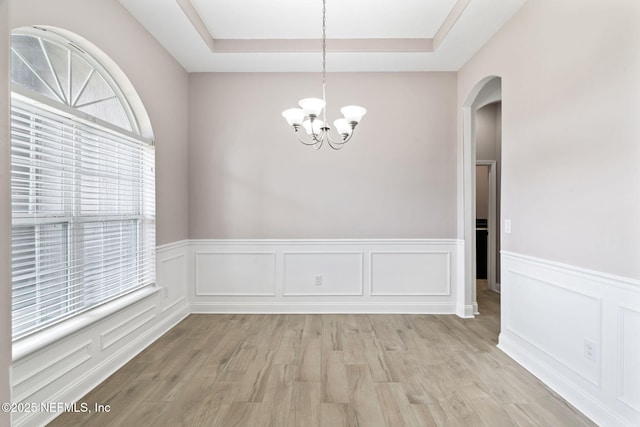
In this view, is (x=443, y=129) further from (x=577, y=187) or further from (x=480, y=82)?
(x=577, y=187)

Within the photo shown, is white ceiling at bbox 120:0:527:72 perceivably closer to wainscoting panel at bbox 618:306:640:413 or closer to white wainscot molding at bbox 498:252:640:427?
white wainscot molding at bbox 498:252:640:427

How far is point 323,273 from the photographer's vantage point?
13.1 ft

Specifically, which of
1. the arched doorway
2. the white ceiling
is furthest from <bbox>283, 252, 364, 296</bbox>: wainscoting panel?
the white ceiling

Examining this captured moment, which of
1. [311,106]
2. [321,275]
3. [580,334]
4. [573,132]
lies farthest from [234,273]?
[573,132]

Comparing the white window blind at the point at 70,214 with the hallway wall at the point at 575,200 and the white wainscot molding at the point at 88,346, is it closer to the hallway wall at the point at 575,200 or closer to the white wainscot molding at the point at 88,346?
the white wainscot molding at the point at 88,346

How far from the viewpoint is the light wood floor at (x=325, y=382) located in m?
2.01

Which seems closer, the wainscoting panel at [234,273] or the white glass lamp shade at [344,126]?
the white glass lamp shade at [344,126]

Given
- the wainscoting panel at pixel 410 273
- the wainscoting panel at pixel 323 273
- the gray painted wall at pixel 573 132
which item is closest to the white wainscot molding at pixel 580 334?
the gray painted wall at pixel 573 132

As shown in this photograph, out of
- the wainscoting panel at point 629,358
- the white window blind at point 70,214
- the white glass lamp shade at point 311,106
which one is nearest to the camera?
the wainscoting panel at point 629,358

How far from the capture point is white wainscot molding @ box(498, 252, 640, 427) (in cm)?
182

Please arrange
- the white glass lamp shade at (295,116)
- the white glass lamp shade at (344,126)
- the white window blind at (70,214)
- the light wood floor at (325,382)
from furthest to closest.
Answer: the white glass lamp shade at (344,126) < the white glass lamp shade at (295,116) < the light wood floor at (325,382) < the white window blind at (70,214)

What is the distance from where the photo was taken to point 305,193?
3.98 metres

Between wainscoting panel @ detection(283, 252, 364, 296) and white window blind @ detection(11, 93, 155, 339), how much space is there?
5.21 ft

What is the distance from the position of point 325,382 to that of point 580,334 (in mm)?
1711
